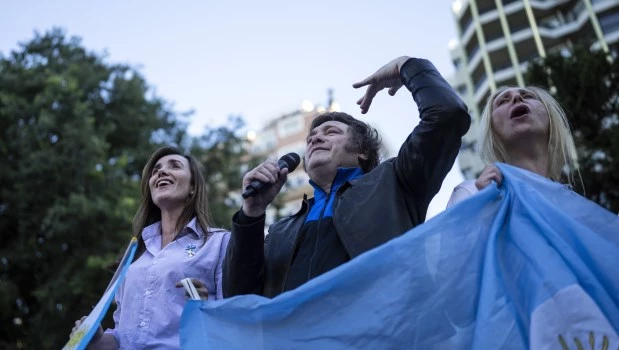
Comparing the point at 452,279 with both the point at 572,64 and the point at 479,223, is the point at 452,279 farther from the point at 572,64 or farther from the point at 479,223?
the point at 572,64

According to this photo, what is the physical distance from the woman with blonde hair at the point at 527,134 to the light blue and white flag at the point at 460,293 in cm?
66

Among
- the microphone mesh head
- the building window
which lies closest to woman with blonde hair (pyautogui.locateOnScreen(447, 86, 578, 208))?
the microphone mesh head

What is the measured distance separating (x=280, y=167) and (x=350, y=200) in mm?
370

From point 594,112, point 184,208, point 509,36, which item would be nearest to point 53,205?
point 184,208

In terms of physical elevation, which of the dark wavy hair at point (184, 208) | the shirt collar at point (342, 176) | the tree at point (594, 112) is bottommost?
the tree at point (594, 112)

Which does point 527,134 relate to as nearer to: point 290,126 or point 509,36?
point 509,36

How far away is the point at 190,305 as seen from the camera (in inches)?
91.0

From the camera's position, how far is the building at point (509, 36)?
34.7 m

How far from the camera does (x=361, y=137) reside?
11.4 ft

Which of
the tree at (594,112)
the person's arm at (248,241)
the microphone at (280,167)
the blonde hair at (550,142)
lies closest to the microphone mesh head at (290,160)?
the microphone at (280,167)

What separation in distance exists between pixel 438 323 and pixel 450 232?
35cm

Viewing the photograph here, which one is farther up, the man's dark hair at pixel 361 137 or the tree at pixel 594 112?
the man's dark hair at pixel 361 137

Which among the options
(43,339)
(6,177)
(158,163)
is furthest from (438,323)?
(6,177)

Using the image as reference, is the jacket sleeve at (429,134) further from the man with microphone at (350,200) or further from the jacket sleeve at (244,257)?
the jacket sleeve at (244,257)
